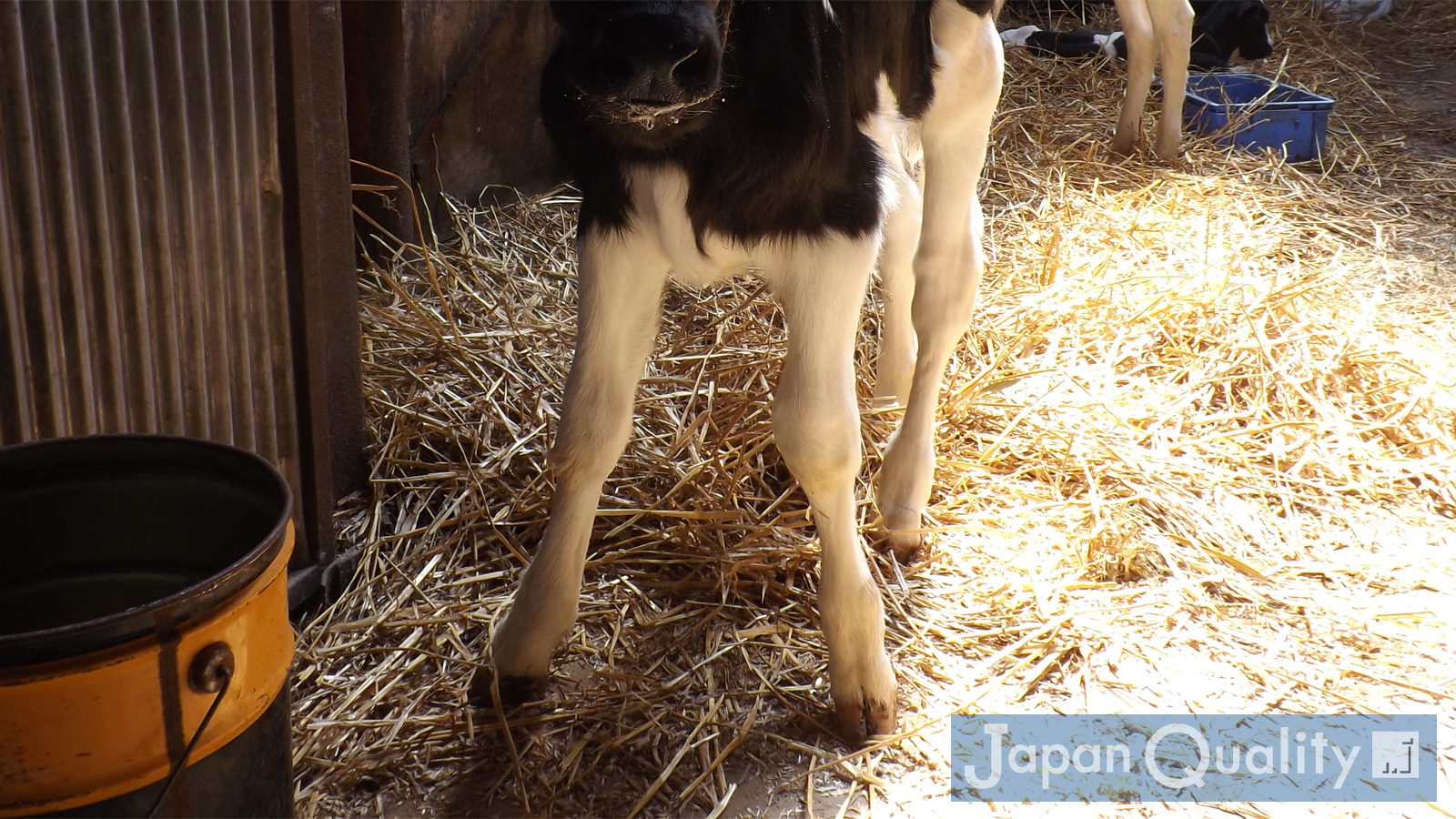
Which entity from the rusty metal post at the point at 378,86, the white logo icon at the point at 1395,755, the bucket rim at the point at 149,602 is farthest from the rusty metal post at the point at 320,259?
the white logo icon at the point at 1395,755

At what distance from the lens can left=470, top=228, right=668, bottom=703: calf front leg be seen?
81.8 inches

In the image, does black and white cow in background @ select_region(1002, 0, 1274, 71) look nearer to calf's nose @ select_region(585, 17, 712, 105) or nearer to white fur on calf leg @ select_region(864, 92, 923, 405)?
white fur on calf leg @ select_region(864, 92, 923, 405)

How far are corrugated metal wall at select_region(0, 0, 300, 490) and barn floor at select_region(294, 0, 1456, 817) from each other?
1.93 ft

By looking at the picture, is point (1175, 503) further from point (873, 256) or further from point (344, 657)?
point (344, 657)

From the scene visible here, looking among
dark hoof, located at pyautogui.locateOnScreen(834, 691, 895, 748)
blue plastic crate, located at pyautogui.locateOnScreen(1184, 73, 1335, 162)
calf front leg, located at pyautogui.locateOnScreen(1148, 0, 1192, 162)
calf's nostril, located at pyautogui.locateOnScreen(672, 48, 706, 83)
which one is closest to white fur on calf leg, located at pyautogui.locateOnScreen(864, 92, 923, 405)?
dark hoof, located at pyautogui.locateOnScreen(834, 691, 895, 748)

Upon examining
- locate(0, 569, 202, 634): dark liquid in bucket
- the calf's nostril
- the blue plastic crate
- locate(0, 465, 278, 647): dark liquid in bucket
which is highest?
the calf's nostril

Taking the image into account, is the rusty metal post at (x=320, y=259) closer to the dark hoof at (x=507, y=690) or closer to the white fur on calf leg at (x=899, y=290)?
the dark hoof at (x=507, y=690)

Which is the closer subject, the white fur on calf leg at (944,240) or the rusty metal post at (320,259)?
the rusty metal post at (320,259)

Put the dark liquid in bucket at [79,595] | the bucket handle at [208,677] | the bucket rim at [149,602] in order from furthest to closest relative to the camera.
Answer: the dark liquid in bucket at [79,595], the bucket handle at [208,677], the bucket rim at [149,602]

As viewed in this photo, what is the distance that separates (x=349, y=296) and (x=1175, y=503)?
7.25ft

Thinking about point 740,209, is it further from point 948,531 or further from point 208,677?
point 948,531

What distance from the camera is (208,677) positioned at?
4.53 feet

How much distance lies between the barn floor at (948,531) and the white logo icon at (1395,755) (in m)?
0.05

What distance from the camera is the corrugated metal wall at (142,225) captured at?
1925 mm
